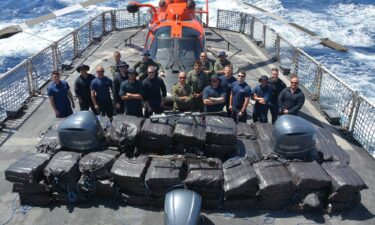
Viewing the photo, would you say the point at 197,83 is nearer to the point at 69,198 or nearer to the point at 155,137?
the point at 155,137

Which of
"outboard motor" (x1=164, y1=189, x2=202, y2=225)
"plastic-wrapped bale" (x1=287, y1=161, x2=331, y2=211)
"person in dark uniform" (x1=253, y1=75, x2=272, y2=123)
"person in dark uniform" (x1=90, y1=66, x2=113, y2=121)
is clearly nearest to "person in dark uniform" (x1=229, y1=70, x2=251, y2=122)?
"person in dark uniform" (x1=253, y1=75, x2=272, y2=123)

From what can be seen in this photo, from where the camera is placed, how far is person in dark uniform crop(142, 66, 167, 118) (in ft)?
25.8

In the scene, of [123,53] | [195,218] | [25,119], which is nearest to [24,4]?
[123,53]

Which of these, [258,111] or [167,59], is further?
[167,59]

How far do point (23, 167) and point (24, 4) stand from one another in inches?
1161

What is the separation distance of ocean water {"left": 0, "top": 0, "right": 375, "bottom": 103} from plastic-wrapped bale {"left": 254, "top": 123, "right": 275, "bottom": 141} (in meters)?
9.04

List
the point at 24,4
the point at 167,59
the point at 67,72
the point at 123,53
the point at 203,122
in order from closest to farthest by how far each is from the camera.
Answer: the point at 203,122 → the point at 167,59 → the point at 67,72 → the point at 123,53 → the point at 24,4

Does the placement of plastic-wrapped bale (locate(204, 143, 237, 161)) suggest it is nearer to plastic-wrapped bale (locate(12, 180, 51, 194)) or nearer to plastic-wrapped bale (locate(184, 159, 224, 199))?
plastic-wrapped bale (locate(184, 159, 224, 199))

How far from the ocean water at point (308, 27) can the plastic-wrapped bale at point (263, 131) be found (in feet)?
29.7

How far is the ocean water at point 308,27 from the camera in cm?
1838

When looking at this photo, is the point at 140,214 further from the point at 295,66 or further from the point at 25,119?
the point at 295,66

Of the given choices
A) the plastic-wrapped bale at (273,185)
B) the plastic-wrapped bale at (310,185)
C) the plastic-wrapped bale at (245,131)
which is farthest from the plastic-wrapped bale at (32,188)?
the plastic-wrapped bale at (310,185)

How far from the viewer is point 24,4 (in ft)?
101

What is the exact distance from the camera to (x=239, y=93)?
25.6 ft
